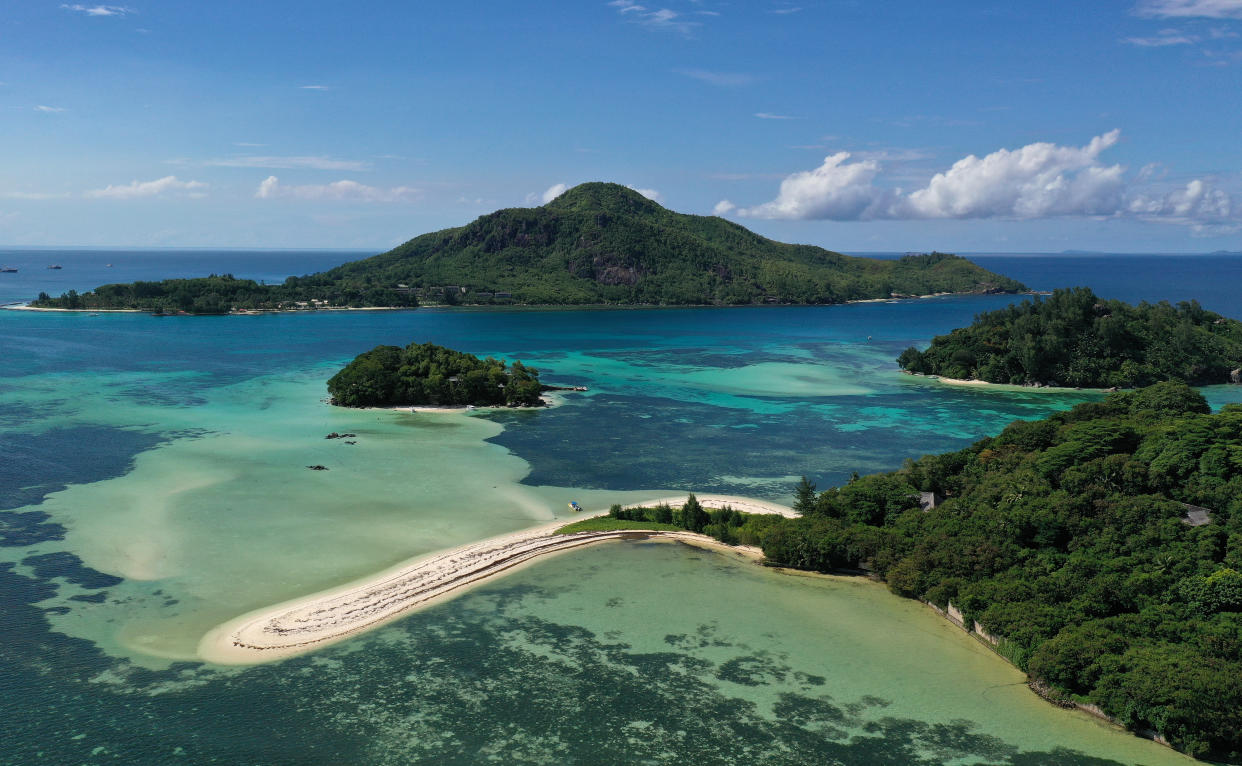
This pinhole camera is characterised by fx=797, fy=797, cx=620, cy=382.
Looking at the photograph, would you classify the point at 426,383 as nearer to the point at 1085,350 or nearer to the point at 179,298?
the point at 1085,350

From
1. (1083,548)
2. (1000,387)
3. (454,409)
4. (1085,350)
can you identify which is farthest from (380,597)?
(1085,350)

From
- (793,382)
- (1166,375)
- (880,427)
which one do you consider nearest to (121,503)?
(880,427)

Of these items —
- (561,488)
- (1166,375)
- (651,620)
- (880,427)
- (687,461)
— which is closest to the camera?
(651,620)

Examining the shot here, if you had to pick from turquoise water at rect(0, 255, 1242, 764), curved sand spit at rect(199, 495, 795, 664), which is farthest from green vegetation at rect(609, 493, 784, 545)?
turquoise water at rect(0, 255, 1242, 764)

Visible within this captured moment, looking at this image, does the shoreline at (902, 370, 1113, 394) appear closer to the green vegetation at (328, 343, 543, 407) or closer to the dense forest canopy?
the dense forest canopy

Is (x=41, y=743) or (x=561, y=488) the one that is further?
(x=561, y=488)

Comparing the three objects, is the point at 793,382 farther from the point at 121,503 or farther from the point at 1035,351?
the point at 121,503

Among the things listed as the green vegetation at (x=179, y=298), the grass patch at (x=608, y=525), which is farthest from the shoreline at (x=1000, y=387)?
the green vegetation at (x=179, y=298)
